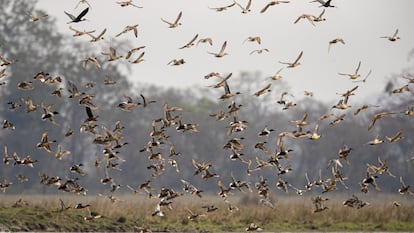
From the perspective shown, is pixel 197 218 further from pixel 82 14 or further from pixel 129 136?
pixel 129 136

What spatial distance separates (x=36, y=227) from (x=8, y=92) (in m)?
53.5

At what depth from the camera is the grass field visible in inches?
1377

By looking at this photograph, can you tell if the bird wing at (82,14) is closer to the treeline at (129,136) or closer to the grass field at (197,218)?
the grass field at (197,218)

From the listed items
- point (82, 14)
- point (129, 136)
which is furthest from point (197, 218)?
point (129, 136)

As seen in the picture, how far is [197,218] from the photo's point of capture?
38.7 meters

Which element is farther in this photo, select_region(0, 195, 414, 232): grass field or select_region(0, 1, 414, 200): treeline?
select_region(0, 1, 414, 200): treeline

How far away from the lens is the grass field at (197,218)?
3497cm

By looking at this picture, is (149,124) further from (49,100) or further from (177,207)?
(177,207)

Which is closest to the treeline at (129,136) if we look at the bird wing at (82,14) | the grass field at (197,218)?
the grass field at (197,218)

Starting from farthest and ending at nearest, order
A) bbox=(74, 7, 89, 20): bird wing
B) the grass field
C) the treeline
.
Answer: the treeline
the grass field
bbox=(74, 7, 89, 20): bird wing

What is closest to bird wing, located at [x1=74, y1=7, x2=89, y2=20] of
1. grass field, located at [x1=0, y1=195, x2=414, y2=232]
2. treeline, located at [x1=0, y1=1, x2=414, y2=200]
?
grass field, located at [x1=0, y1=195, x2=414, y2=232]

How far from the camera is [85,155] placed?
94.1 meters

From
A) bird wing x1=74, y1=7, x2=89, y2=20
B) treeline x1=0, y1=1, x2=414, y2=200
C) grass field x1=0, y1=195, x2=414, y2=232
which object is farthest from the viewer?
treeline x1=0, y1=1, x2=414, y2=200

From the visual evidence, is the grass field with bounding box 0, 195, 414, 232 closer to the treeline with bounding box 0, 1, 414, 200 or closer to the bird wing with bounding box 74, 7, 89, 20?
the bird wing with bounding box 74, 7, 89, 20
